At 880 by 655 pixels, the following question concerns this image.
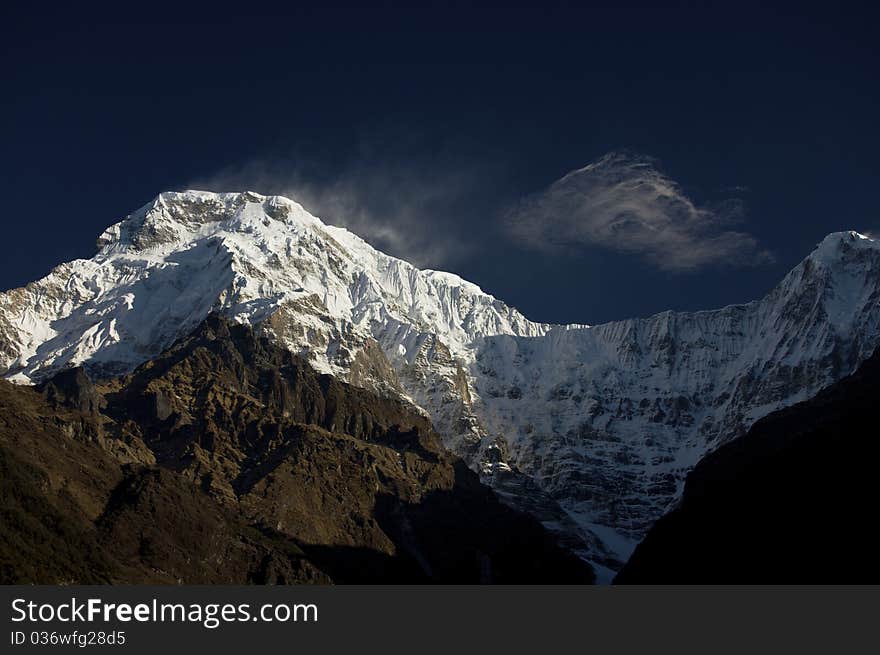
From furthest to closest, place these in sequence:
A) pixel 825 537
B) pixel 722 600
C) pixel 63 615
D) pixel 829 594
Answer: pixel 825 537, pixel 829 594, pixel 722 600, pixel 63 615

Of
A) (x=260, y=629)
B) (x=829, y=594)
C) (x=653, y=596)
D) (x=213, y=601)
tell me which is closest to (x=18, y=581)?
(x=213, y=601)

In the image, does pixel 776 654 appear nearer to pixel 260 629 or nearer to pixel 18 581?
pixel 260 629

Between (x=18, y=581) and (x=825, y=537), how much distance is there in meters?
117

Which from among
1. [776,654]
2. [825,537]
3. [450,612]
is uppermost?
[825,537]

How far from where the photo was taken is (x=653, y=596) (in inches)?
5320

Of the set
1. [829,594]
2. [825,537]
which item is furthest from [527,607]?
[825,537]

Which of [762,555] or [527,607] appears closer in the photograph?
[527,607]

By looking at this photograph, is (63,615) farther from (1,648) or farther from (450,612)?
(450,612)

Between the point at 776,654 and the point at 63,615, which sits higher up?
the point at 63,615

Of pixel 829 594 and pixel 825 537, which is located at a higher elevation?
pixel 825 537

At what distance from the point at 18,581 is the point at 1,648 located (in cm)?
7558

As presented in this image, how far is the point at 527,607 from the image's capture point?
406 ft

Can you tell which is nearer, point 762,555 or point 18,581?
point 18,581

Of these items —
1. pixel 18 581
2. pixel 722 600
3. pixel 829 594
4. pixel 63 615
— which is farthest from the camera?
pixel 18 581
